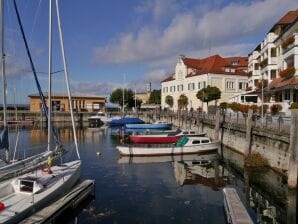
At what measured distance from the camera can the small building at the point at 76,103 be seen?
10731cm

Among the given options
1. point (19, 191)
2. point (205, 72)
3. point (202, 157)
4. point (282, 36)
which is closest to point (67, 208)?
point (19, 191)

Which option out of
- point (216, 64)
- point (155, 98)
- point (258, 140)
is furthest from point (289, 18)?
point (155, 98)

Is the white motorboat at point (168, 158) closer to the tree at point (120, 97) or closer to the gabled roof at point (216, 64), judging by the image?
the gabled roof at point (216, 64)

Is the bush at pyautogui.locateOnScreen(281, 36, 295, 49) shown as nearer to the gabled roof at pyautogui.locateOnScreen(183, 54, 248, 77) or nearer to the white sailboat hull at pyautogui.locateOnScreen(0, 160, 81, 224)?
the white sailboat hull at pyautogui.locateOnScreen(0, 160, 81, 224)

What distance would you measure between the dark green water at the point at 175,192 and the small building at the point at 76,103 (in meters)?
76.9

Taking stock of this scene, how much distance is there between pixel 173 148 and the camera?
37438 mm

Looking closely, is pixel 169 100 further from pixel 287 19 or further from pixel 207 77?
pixel 287 19

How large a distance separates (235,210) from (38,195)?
9729 millimetres

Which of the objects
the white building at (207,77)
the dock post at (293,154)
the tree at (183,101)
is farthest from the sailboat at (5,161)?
the tree at (183,101)

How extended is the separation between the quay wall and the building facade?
6140 millimetres

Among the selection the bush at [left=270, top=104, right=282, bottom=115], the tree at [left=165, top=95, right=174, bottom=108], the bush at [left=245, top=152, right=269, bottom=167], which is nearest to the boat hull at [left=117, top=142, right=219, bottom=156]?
the bush at [left=270, top=104, right=282, bottom=115]

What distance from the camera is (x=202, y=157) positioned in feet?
122

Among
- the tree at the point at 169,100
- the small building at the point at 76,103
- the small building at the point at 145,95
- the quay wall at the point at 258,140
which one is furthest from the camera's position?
the small building at the point at 145,95

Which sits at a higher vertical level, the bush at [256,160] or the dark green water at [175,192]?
the bush at [256,160]
